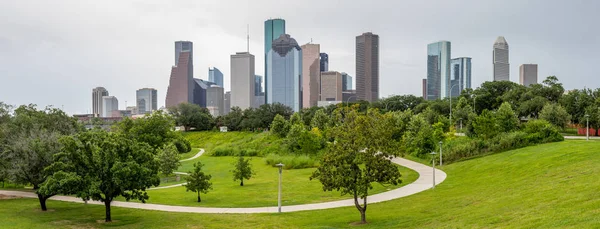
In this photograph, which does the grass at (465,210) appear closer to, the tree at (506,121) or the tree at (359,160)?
the tree at (359,160)

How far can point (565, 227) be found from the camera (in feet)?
43.9

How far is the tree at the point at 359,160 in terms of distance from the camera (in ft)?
70.7

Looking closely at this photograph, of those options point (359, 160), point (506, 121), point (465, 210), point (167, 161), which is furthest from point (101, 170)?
point (506, 121)

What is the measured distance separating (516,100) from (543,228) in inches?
2903

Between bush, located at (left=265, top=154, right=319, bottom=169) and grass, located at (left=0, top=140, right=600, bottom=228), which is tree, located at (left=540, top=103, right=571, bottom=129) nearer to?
grass, located at (left=0, top=140, right=600, bottom=228)

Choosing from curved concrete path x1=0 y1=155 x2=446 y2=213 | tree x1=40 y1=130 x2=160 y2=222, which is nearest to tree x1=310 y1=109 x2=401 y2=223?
curved concrete path x1=0 y1=155 x2=446 y2=213

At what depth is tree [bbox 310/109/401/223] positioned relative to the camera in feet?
70.7

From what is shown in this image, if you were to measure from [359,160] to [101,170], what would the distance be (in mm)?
14298

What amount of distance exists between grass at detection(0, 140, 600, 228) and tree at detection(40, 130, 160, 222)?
1.74 meters

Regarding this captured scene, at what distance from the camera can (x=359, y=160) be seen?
21.5 meters

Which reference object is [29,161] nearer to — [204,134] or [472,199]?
[472,199]

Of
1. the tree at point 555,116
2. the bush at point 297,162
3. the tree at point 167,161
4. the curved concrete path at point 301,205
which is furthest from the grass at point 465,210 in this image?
the tree at point 555,116

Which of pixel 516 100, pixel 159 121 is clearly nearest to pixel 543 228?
pixel 159 121

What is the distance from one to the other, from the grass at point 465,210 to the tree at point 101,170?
5.70 ft
